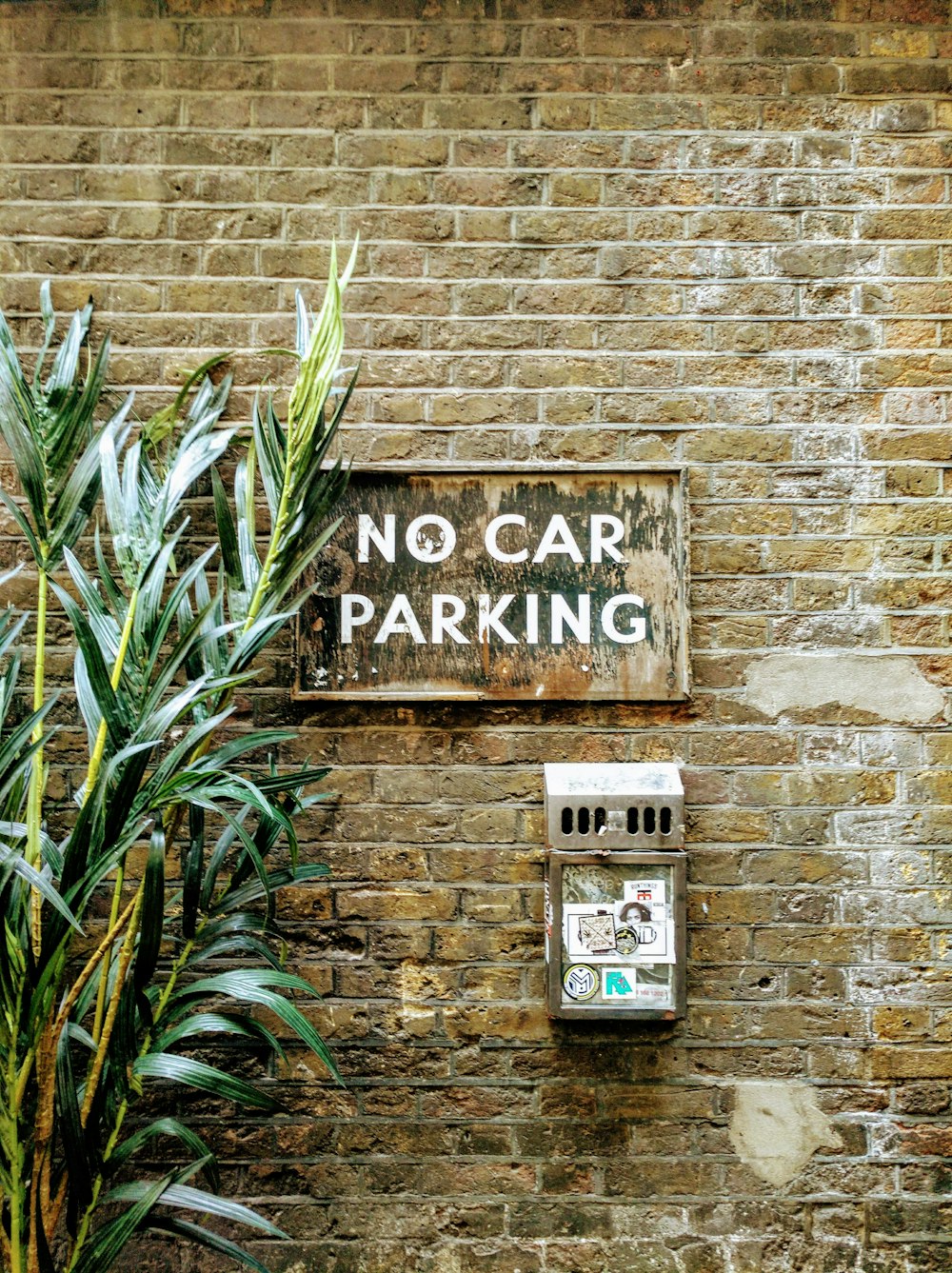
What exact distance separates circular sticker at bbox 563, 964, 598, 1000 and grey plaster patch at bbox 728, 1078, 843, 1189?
44 centimetres

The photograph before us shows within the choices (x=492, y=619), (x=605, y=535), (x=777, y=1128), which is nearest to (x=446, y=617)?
(x=492, y=619)

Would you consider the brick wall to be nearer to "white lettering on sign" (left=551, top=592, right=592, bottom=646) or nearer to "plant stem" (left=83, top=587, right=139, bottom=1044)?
"white lettering on sign" (left=551, top=592, right=592, bottom=646)

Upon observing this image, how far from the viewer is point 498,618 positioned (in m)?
2.12

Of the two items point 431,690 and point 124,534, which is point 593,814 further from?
point 124,534

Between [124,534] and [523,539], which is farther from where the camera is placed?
[523,539]

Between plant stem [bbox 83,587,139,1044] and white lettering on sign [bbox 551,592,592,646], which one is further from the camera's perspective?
white lettering on sign [bbox 551,592,592,646]

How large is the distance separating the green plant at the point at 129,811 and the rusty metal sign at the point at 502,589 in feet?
0.82

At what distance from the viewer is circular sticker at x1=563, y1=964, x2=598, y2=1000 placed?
6.25 feet

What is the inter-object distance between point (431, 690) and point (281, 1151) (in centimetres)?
105

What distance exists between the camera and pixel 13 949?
1531 mm

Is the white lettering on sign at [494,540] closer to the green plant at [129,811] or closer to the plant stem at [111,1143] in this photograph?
the green plant at [129,811]

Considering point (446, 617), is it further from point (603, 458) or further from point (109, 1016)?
point (109, 1016)

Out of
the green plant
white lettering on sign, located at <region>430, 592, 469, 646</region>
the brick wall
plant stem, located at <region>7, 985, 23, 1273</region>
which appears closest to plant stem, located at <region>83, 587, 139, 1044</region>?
the green plant

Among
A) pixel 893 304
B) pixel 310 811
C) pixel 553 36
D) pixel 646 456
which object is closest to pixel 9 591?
pixel 310 811
